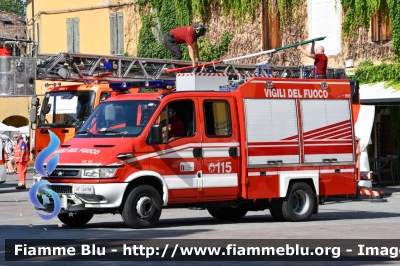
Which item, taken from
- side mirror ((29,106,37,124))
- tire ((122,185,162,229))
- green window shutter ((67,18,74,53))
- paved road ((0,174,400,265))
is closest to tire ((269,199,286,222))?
paved road ((0,174,400,265))

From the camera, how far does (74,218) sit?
16.0 meters

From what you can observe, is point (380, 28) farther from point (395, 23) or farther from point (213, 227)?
point (213, 227)

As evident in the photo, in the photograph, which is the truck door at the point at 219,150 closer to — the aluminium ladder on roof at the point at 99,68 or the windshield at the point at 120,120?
the windshield at the point at 120,120

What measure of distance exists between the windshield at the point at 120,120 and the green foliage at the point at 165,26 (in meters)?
22.2

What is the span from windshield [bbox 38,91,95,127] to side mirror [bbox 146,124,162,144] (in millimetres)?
9375

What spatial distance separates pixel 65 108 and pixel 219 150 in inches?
392

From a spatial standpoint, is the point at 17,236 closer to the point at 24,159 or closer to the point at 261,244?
the point at 261,244

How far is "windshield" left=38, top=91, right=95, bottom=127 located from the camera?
24531mm

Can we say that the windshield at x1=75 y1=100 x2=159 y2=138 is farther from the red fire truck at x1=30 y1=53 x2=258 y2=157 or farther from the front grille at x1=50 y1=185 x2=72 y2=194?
the red fire truck at x1=30 y1=53 x2=258 y2=157

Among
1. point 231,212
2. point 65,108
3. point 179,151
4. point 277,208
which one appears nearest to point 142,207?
point 179,151

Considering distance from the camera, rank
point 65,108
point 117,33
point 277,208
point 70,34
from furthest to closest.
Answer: point 70,34, point 117,33, point 65,108, point 277,208

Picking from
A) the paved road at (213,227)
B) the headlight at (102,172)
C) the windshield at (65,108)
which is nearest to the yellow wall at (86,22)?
the windshield at (65,108)

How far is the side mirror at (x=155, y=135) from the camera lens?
15.1 meters

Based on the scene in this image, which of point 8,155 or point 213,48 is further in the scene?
point 8,155
